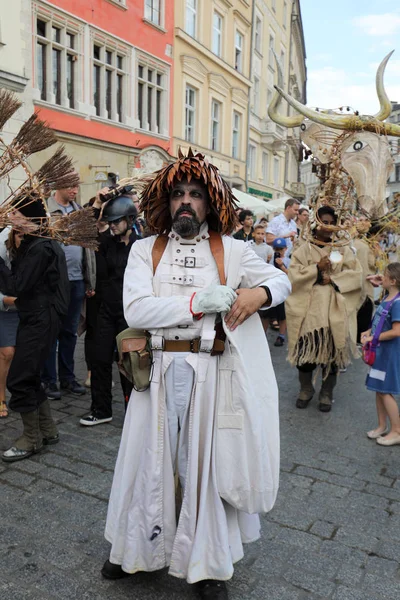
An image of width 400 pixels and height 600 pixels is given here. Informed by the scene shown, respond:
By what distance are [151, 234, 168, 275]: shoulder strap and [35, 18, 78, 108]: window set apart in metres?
12.9

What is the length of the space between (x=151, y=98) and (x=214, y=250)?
1764 centimetres

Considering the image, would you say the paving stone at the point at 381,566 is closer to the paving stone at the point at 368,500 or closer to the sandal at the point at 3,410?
the paving stone at the point at 368,500

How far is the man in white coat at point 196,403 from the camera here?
91.1 inches

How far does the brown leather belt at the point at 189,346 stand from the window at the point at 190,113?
19.9m

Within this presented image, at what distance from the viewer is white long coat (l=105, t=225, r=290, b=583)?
7.59 ft

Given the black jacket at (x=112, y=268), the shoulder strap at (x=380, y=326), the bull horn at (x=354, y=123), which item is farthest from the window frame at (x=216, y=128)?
the shoulder strap at (x=380, y=326)

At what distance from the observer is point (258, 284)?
2543 millimetres

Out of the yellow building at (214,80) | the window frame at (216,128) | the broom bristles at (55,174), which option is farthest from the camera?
the window frame at (216,128)

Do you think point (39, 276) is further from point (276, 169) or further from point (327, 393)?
point (276, 169)

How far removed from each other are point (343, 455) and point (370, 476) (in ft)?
1.21

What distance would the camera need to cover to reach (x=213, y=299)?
7.37 ft

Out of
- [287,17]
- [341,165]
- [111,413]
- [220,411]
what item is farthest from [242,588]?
[287,17]

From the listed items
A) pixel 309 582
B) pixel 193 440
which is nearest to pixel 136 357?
pixel 193 440

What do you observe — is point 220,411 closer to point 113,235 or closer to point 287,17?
point 113,235
